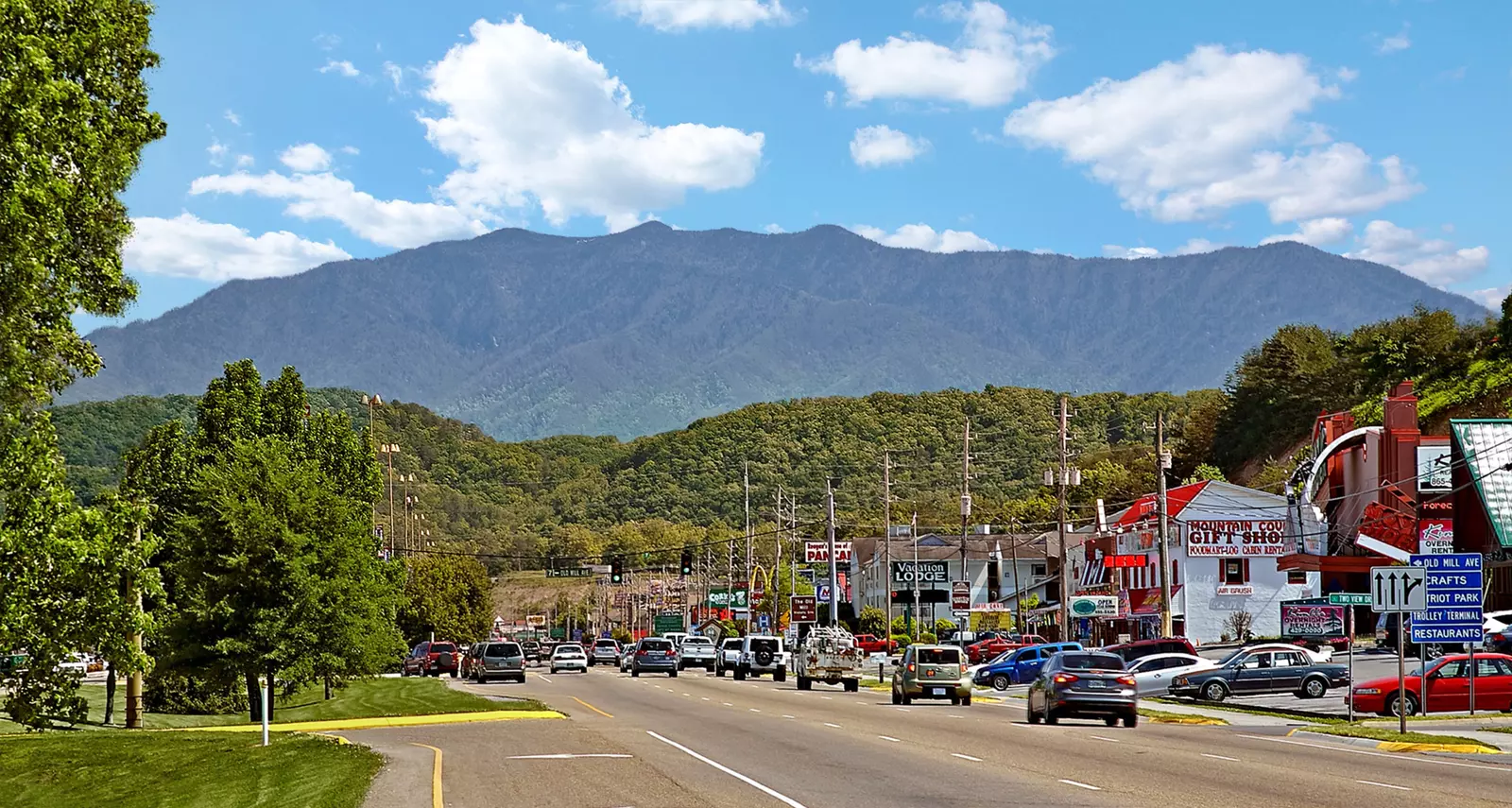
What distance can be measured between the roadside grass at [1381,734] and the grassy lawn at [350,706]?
67.9 ft

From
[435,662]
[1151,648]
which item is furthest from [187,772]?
[435,662]

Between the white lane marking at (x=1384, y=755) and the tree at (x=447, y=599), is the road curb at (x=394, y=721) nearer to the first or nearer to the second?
the white lane marking at (x=1384, y=755)

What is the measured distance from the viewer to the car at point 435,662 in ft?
266

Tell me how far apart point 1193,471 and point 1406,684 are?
4306 inches

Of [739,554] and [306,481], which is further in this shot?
[739,554]

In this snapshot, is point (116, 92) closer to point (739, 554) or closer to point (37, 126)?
point (37, 126)

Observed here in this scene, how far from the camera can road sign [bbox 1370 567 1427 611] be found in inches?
1255

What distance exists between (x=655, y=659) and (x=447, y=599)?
53.7 m

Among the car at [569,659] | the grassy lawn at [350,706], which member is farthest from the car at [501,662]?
the car at [569,659]

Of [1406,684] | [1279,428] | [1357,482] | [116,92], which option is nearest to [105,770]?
[116,92]

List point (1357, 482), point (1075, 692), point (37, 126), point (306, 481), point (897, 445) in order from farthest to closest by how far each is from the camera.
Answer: point (897, 445) < point (1357, 482) < point (306, 481) < point (1075, 692) < point (37, 126)

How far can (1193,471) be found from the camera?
144625mm

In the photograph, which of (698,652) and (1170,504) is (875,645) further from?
(1170,504)

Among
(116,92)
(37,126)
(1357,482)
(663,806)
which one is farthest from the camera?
(1357,482)
